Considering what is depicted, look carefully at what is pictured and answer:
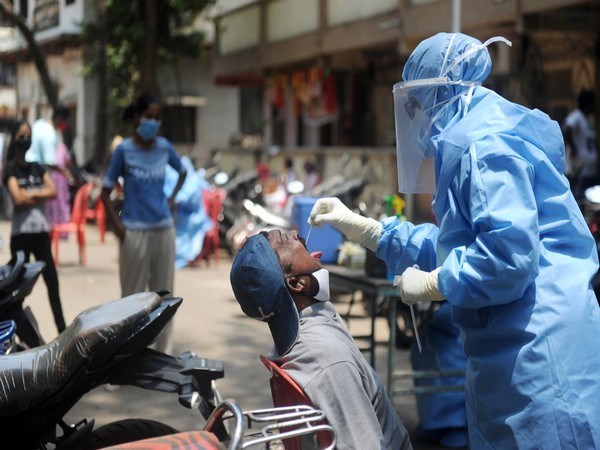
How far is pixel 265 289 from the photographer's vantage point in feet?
9.19

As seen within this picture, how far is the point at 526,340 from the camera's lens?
2666mm

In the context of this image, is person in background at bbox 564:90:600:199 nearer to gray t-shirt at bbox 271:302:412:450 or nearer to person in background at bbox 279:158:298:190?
person in background at bbox 279:158:298:190

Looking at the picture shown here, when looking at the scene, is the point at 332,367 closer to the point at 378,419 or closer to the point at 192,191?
the point at 378,419

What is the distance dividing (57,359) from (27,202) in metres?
3.70

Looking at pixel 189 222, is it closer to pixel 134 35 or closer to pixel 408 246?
pixel 134 35

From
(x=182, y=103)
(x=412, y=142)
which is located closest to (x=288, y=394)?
(x=412, y=142)

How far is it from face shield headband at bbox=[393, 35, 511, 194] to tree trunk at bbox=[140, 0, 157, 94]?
1427 centimetres

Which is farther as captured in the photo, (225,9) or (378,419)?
(225,9)

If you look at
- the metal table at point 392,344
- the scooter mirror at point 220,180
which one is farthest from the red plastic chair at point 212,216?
the metal table at point 392,344

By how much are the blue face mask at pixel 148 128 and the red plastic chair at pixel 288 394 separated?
3.64m

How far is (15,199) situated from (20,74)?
28639mm

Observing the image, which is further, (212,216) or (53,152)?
(212,216)

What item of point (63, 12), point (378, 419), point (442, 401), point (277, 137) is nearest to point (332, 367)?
point (378, 419)

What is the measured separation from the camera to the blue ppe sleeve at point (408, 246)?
3.14 meters
